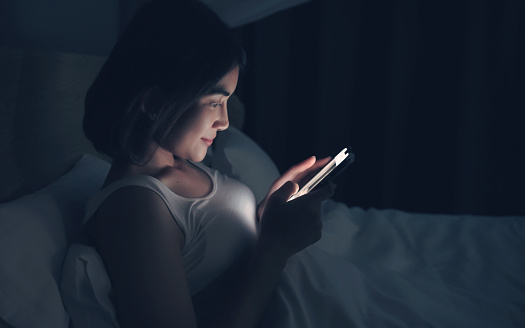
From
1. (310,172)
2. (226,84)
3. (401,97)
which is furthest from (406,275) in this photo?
(401,97)

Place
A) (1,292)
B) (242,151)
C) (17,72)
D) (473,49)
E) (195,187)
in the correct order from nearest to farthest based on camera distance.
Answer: (1,292), (195,187), (17,72), (242,151), (473,49)

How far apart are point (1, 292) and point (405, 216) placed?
1.17 m

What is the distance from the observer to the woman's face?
76cm

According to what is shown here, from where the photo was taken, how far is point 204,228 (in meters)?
0.74

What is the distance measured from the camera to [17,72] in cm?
93

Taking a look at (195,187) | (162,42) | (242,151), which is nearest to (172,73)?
(162,42)

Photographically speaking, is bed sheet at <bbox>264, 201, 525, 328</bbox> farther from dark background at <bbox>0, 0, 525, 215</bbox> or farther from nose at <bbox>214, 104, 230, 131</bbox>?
dark background at <bbox>0, 0, 525, 215</bbox>

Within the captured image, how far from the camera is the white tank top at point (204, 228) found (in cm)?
69

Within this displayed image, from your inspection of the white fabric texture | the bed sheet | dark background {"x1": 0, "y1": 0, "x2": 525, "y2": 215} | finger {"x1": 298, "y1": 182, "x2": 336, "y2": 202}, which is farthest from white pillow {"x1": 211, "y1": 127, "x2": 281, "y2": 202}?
dark background {"x1": 0, "y1": 0, "x2": 525, "y2": 215}

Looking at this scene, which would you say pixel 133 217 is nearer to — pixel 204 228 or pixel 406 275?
pixel 204 228

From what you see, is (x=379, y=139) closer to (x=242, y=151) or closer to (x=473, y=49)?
(x=473, y=49)

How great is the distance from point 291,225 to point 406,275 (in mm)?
439

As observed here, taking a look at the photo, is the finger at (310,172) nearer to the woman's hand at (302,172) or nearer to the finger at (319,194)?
the woman's hand at (302,172)

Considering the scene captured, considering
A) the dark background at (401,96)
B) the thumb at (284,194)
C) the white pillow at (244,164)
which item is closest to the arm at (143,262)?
the thumb at (284,194)
